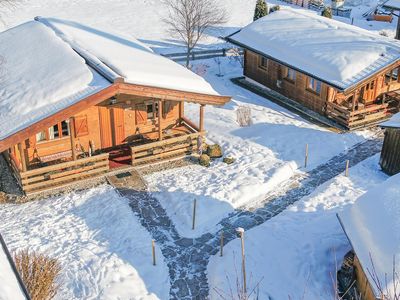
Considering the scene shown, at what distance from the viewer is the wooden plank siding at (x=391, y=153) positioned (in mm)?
20309

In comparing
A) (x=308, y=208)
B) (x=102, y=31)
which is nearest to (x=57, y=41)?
(x=102, y=31)

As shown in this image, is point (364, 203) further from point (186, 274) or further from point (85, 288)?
point (85, 288)

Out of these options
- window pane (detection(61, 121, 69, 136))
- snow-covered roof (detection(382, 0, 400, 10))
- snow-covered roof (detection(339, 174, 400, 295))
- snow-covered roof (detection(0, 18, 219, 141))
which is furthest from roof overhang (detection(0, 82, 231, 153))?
snow-covered roof (detection(382, 0, 400, 10))

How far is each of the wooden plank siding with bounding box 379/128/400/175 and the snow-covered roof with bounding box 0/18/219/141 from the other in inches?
291

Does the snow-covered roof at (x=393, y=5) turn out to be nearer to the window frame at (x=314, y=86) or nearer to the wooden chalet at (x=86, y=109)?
the window frame at (x=314, y=86)

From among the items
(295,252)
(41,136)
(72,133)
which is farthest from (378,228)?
(41,136)

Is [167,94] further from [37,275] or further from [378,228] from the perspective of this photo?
[378,228]

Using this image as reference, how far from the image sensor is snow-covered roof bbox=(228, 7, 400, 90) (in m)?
24.7

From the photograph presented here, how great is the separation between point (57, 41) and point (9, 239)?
10590 mm

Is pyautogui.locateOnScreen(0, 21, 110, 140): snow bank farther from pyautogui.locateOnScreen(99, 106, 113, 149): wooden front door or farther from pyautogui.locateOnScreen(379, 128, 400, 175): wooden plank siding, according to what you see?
pyautogui.locateOnScreen(379, 128, 400, 175): wooden plank siding

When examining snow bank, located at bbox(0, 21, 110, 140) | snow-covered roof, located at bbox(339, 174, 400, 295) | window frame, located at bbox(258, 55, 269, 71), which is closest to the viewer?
snow-covered roof, located at bbox(339, 174, 400, 295)

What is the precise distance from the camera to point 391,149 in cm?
2062

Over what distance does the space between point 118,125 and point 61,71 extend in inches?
126

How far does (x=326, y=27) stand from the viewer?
29.1m
